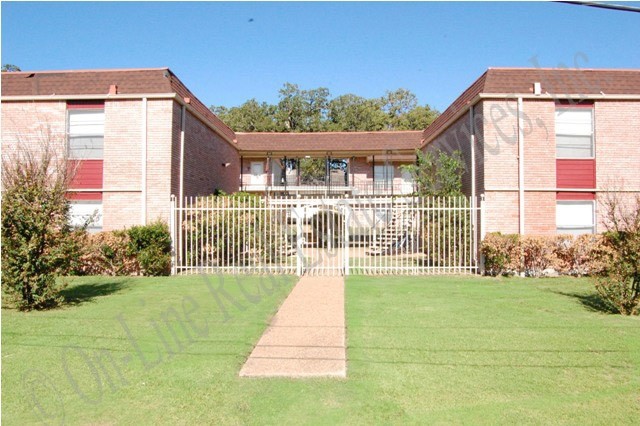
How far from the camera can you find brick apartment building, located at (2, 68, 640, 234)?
14.1 meters

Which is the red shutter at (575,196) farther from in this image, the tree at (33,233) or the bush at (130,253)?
the tree at (33,233)

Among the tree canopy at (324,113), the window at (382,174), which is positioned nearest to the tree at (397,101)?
the tree canopy at (324,113)

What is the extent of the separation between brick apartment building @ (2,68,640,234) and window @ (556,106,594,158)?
0.10ft

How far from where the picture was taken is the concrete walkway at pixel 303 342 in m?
5.34

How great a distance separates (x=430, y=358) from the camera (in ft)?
18.7

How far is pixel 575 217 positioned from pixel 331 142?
52.0ft

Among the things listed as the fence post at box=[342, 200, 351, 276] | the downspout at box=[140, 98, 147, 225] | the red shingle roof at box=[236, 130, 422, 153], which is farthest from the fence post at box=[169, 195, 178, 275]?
the red shingle roof at box=[236, 130, 422, 153]

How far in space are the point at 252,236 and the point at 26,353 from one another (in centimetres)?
850

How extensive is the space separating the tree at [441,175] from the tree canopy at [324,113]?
35.8 m

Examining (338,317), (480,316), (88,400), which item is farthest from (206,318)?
(480,316)

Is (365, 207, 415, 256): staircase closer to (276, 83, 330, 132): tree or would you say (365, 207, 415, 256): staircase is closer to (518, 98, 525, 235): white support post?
(518, 98, 525, 235): white support post

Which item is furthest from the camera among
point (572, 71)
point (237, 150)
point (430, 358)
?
point (237, 150)

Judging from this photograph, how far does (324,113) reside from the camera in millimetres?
57875

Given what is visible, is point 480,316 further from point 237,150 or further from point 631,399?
point 237,150
